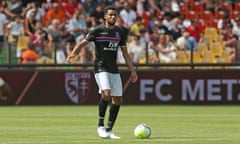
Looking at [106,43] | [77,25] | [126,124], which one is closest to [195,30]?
[77,25]

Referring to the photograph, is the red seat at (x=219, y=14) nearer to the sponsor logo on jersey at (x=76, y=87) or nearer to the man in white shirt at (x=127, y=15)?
the man in white shirt at (x=127, y=15)

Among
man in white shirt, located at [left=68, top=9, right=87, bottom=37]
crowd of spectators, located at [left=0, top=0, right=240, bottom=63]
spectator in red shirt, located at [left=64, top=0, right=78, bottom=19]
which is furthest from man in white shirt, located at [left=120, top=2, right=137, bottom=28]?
man in white shirt, located at [left=68, top=9, right=87, bottom=37]

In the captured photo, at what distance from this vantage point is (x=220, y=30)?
3016 cm

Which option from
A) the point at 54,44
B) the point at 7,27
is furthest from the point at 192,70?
the point at 7,27

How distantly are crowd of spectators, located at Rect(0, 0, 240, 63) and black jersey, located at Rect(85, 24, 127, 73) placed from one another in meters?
12.2

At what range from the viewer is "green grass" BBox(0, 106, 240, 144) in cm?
1436

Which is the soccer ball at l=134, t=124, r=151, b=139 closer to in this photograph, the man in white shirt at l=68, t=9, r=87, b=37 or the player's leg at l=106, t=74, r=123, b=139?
the player's leg at l=106, t=74, r=123, b=139

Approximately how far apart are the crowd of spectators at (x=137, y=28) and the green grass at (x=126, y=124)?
1.91m

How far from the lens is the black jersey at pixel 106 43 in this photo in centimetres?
1515

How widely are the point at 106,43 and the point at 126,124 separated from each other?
430 centimetres

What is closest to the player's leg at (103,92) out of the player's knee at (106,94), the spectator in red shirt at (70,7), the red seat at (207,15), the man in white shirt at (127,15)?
the player's knee at (106,94)

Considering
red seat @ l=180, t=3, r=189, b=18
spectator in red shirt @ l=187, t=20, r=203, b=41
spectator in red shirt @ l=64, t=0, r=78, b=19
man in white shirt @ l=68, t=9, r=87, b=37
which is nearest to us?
man in white shirt @ l=68, t=9, r=87, b=37

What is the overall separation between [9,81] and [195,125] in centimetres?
1100

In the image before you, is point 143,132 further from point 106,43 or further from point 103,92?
point 106,43
